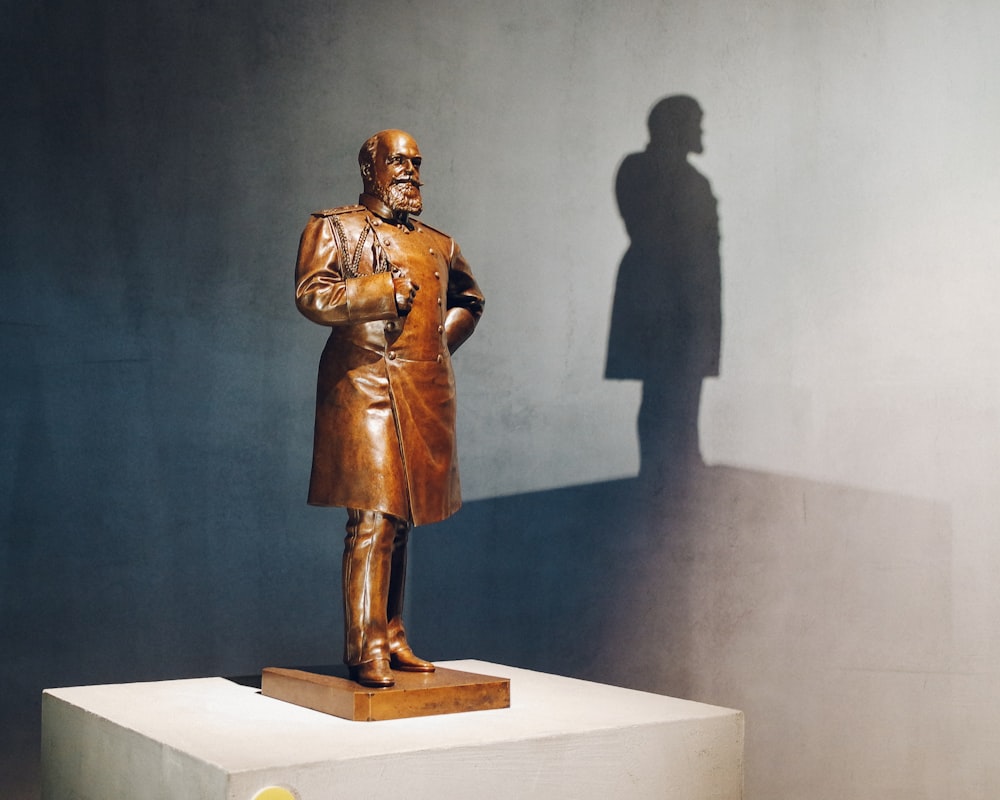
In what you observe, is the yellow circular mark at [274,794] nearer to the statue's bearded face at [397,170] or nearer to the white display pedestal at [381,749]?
the white display pedestal at [381,749]

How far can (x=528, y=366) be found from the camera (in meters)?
5.23

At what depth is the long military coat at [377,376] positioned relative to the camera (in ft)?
10.5

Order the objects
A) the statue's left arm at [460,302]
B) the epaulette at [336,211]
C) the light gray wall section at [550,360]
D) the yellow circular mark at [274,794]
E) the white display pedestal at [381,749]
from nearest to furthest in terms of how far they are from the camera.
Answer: the yellow circular mark at [274,794], the white display pedestal at [381,749], the epaulette at [336,211], the statue's left arm at [460,302], the light gray wall section at [550,360]

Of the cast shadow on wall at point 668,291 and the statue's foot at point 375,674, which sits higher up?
the cast shadow on wall at point 668,291

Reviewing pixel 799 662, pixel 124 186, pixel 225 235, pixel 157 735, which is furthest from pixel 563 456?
pixel 157 735

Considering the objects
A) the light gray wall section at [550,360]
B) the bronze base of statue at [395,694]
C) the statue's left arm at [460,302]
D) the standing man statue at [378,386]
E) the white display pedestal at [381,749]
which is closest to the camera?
the white display pedestal at [381,749]

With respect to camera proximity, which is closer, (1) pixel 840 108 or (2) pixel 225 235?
Result: (1) pixel 840 108

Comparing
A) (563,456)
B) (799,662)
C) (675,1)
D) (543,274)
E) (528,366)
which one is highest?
(675,1)

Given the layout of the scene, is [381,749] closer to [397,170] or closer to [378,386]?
[378,386]

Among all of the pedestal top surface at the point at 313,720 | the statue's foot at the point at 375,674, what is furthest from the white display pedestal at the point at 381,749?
the statue's foot at the point at 375,674

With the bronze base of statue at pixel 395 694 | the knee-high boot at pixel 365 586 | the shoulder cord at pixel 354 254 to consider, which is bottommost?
the bronze base of statue at pixel 395 694

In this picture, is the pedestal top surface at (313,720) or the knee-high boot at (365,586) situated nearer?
the pedestal top surface at (313,720)

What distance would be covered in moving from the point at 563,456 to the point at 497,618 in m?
0.71

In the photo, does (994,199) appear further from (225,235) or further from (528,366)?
(225,235)
